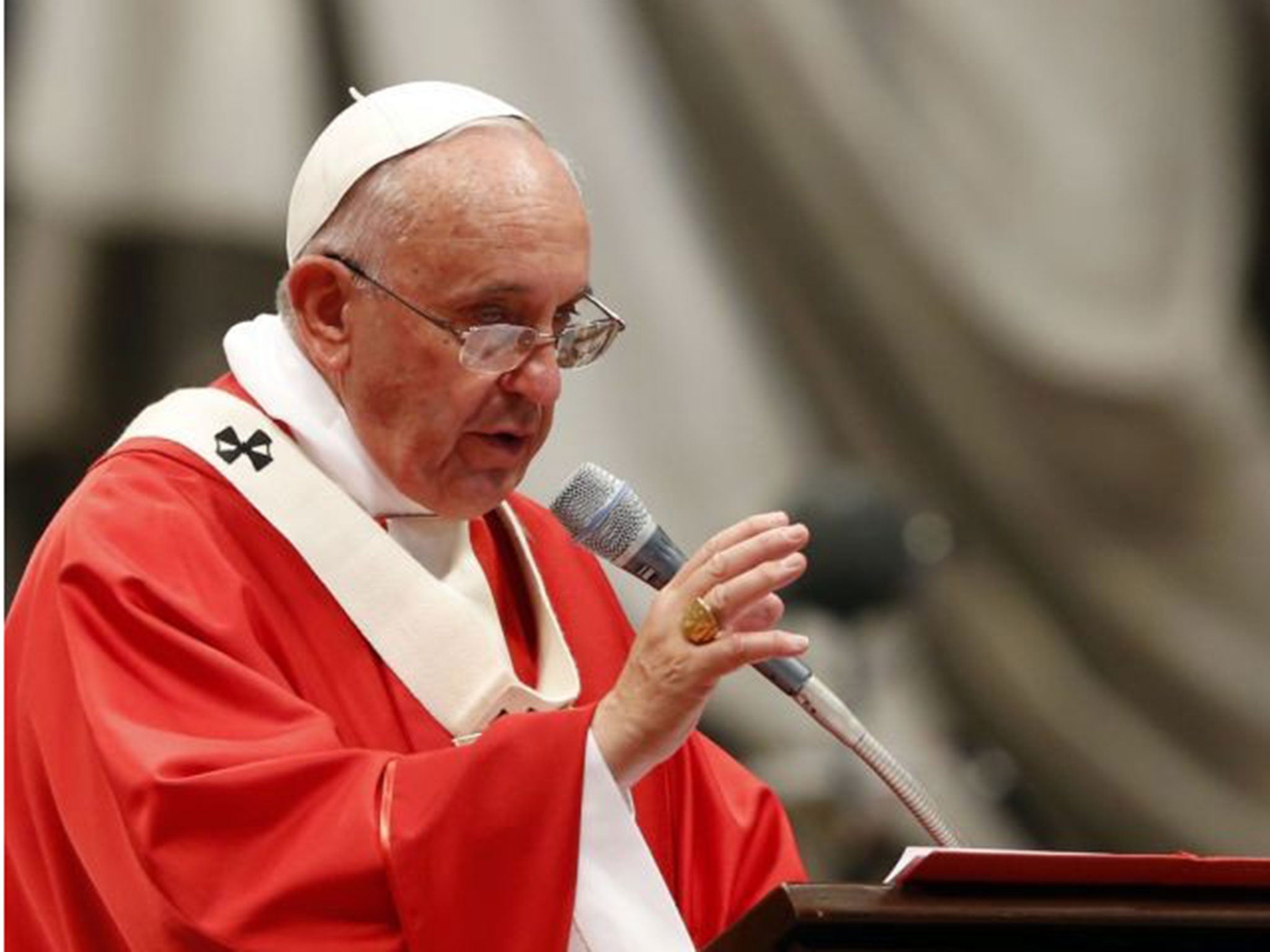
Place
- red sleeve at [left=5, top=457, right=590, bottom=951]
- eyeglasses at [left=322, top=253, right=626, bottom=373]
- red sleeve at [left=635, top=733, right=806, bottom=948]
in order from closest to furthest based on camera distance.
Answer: red sleeve at [left=5, top=457, right=590, bottom=951]
eyeglasses at [left=322, top=253, right=626, bottom=373]
red sleeve at [left=635, top=733, right=806, bottom=948]

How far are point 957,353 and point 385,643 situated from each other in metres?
3.36

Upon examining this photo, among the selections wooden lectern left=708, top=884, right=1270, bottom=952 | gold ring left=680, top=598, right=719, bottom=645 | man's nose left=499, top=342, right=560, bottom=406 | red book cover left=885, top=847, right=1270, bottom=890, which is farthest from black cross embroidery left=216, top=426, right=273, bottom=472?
red book cover left=885, top=847, right=1270, bottom=890

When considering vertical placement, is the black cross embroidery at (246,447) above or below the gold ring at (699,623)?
below

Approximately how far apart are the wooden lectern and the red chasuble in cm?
41

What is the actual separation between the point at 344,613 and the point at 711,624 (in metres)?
0.81

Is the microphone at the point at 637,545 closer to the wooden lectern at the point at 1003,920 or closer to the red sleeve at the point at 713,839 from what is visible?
the wooden lectern at the point at 1003,920

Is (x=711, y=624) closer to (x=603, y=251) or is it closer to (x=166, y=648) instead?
(x=166, y=648)

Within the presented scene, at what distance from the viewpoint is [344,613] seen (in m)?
3.57

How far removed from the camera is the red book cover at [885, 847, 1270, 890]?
2.57 metres

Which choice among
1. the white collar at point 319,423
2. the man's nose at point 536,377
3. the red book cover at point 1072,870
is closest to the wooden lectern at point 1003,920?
the red book cover at point 1072,870

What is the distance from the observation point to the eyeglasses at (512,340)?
11.4 ft

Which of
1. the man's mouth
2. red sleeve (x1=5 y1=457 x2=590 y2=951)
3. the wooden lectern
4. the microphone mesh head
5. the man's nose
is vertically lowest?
red sleeve (x1=5 y1=457 x2=590 y2=951)

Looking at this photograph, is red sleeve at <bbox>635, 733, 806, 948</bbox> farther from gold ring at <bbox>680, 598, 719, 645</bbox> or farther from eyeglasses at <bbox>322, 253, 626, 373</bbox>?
gold ring at <bbox>680, 598, 719, 645</bbox>

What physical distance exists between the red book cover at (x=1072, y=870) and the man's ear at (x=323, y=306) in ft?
4.29
